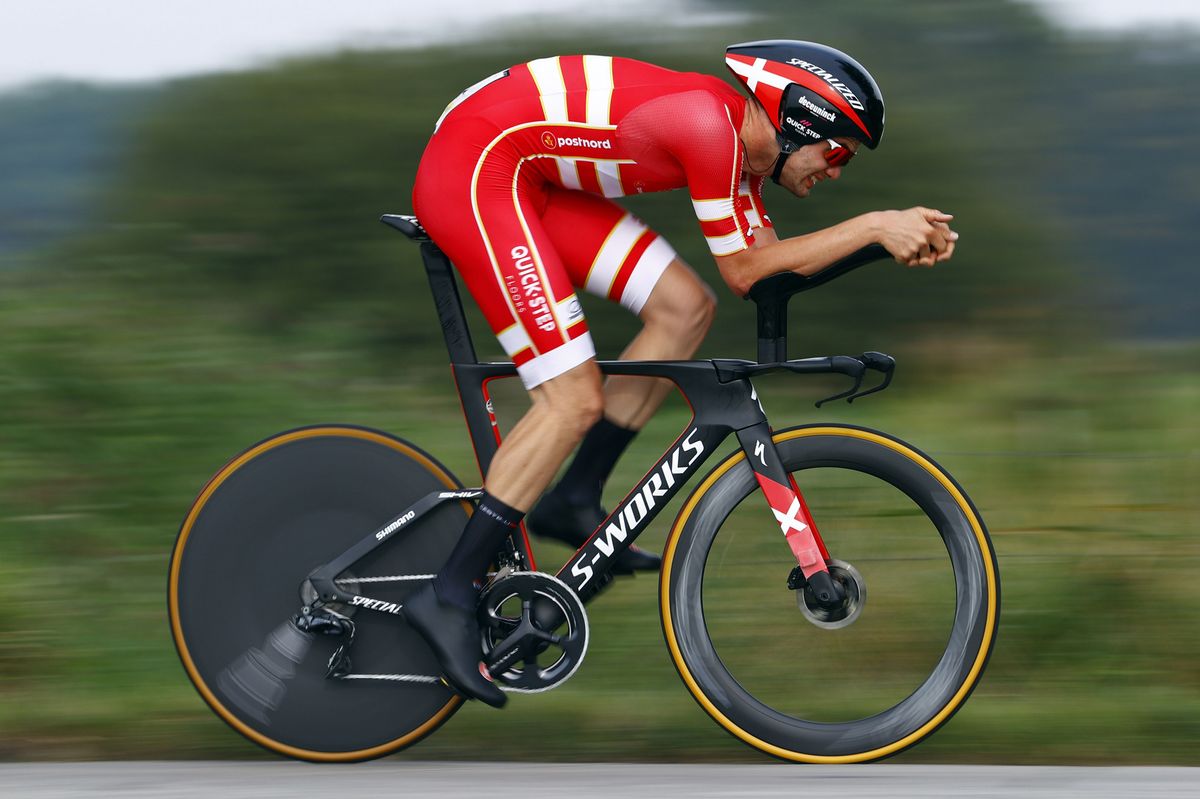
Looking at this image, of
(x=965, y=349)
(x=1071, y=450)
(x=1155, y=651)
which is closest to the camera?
(x=1155, y=651)

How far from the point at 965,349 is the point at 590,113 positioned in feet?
12.7

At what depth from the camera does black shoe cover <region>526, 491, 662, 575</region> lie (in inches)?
156

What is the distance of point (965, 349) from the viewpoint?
707cm

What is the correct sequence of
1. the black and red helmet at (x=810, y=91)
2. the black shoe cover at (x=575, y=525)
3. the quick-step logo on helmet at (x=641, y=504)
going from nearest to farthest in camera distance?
1. the black and red helmet at (x=810, y=91)
2. the quick-step logo on helmet at (x=641, y=504)
3. the black shoe cover at (x=575, y=525)

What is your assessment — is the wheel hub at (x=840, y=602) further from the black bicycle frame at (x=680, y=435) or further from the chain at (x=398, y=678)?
the chain at (x=398, y=678)

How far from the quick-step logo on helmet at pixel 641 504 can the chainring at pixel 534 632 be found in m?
0.08

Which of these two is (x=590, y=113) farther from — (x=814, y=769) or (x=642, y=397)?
Result: (x=814, y=769)

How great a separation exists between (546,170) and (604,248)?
265mm

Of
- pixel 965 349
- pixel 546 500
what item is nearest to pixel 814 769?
pixel 546 500

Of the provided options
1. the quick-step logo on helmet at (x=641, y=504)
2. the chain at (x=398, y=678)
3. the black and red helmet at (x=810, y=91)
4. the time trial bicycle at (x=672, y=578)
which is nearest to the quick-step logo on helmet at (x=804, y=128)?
the black and red helmet at (x=810, y=91)

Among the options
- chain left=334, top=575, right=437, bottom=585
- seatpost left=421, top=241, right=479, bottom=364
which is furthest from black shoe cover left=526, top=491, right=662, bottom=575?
seatpost left=421, top=241, right=479, bottom=364

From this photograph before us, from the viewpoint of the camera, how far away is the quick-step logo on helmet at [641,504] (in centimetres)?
380

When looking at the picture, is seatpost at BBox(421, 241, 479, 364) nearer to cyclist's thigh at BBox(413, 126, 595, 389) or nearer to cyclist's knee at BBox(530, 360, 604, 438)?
cyclist's thigh at BBox(413, 126, 595, 389)

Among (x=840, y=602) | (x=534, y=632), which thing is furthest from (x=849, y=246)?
(x=534, y=632)
